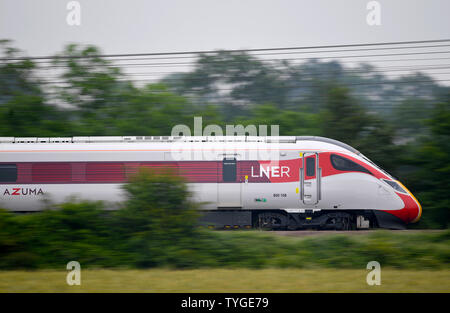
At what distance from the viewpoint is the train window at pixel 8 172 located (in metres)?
14.2

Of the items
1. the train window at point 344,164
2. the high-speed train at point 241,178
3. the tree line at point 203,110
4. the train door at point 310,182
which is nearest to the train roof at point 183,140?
the high-speed train at point 241,178

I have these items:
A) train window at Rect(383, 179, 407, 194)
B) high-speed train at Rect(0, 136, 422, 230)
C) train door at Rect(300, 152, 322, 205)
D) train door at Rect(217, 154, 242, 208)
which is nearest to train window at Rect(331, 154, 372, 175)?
high-speed train at Rect(0, 136, 422, 230)

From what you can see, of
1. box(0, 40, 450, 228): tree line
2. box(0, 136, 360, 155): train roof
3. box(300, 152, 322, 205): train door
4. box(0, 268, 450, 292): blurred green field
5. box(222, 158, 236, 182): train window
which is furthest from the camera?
box(0, 40, 450, 228): tree line

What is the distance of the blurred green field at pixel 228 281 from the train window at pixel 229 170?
5.13m

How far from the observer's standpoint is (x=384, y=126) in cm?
1767

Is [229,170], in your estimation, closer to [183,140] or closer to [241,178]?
[241,178]

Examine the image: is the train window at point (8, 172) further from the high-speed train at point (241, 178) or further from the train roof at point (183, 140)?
the train roof at point (183, 140)

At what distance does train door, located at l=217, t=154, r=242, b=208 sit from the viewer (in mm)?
13906

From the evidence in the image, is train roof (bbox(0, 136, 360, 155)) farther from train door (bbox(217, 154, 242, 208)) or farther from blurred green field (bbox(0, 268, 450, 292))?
blurred green field (bbox(0, 268, 450, 292))

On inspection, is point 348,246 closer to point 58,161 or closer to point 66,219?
point 66,219

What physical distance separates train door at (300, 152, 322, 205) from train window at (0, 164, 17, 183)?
365 inches

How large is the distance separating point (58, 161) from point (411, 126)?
1506cm

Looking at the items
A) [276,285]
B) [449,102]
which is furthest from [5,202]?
[449,102]

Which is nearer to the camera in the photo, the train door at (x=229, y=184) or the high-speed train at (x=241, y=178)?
the high-speed train at (x=241, y=178)
